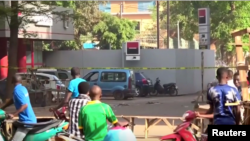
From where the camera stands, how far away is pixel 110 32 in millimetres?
56188

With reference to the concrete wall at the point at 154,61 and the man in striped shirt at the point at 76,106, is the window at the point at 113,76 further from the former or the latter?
the man in striped shirt at the point at 76,106

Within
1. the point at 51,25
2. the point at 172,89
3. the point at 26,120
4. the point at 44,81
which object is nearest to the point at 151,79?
the point at 172,89

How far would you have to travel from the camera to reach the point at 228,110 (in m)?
7.57

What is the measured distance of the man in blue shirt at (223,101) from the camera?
7.52m

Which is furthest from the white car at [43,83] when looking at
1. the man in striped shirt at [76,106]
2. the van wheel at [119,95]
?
the man in striped shirt at [76,106]

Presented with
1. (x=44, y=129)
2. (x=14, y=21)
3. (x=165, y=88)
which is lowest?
(x=165, y=88)

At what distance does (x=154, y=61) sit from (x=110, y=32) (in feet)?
66.2

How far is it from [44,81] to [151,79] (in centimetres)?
1273

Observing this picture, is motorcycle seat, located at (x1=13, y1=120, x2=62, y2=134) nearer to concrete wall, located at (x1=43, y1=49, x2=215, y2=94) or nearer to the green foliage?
concrete wall, located at (x1=43, y1=49, x2=215, y2=94)

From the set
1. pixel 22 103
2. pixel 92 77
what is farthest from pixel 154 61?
pixel 22 103

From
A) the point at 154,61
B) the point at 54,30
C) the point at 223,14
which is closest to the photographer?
the point at 54,30

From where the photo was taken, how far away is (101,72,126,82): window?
29716 millimetres

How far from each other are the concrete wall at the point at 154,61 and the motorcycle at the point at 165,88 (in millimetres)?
1474

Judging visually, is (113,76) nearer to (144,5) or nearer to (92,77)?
(92,77)
